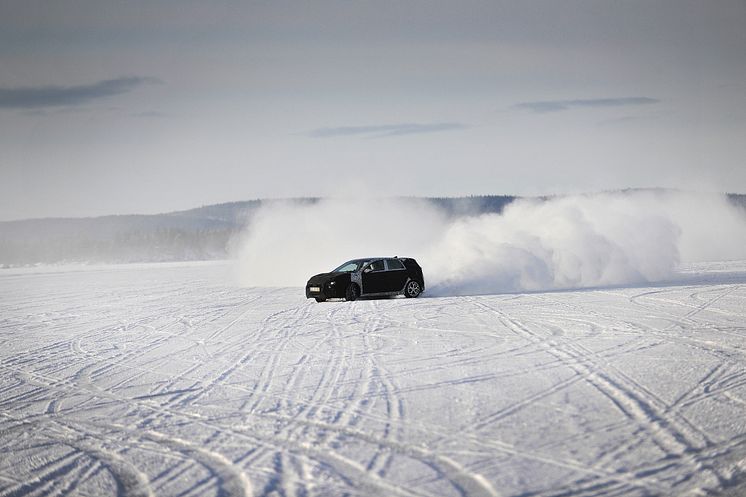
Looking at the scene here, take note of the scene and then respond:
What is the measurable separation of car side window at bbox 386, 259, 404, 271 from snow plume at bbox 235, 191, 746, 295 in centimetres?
296

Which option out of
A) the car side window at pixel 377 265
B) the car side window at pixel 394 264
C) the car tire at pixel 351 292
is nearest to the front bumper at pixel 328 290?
the car tire at pixel 351 292

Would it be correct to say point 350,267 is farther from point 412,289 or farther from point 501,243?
point 501,243

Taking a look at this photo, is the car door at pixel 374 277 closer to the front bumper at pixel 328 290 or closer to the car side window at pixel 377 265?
the car side window at pixel 377 265

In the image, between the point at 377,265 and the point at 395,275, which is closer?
the point at 377,265

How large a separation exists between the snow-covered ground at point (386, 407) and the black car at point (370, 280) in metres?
4.96

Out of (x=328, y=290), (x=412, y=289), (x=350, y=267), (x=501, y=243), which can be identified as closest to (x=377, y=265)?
(x=350, y=267)

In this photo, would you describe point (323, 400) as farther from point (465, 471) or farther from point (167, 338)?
point (167, 338)

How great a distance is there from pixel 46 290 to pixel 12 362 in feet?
83.1

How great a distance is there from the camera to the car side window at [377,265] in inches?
934

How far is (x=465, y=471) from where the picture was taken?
620 cm

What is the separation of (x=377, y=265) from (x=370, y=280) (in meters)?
0.59

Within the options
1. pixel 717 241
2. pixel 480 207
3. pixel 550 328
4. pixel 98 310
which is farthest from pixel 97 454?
pixel 480 207

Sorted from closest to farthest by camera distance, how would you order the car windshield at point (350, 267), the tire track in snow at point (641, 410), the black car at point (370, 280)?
the tire track in snow at point (641, 410) → the black car at point (370, 280) → the car windshield at point (350, 267)

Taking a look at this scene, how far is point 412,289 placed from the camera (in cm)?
2439
